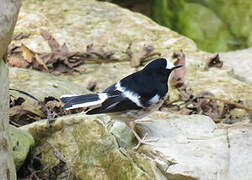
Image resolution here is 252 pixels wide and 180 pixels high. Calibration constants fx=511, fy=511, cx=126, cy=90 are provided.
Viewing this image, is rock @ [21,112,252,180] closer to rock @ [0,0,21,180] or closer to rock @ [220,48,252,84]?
rock @ [0,0,21,180]

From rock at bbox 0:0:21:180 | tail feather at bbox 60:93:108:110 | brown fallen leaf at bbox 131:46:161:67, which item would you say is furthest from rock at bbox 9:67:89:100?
rock at bbox 0:0:21:180

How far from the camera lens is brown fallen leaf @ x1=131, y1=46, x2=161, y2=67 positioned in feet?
20.2

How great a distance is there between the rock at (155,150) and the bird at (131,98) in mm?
152

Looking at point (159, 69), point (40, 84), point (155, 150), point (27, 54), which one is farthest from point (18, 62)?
point (155, 150)

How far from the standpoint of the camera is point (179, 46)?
667cm

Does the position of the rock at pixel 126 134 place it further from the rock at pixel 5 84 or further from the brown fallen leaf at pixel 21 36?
the rock at pixel 5 84

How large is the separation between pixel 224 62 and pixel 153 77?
2.82m

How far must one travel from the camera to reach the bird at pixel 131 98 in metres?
3.72

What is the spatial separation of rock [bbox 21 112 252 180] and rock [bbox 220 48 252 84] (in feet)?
7.43

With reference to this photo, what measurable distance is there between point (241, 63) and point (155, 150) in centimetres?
349

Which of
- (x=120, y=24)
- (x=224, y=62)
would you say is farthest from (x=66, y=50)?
(x=224, y=62)

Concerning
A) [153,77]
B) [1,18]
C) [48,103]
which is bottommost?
[48,103]

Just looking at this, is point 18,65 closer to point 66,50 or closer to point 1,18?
point 66,50

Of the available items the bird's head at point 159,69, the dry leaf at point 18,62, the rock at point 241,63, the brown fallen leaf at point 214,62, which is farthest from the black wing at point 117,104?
the rock at point 241,63
